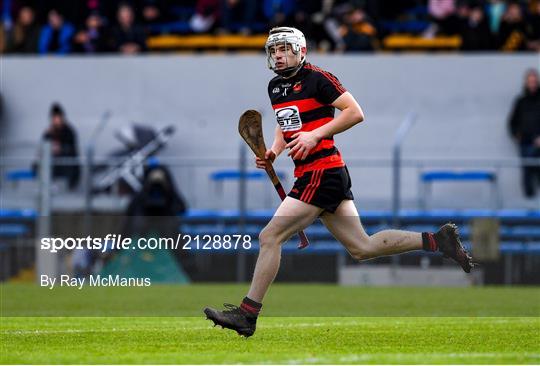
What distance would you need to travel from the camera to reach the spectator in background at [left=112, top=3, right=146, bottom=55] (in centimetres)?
2461

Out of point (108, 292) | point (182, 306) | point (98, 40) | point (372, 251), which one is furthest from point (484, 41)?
point (372, 251)

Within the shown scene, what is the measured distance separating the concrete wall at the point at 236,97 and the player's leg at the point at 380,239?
1258cm

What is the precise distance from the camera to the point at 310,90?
10469mm

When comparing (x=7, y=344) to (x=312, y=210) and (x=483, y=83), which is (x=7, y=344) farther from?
(x=483, y=83)

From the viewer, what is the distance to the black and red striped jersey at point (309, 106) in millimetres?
10434

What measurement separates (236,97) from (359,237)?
1402 cm

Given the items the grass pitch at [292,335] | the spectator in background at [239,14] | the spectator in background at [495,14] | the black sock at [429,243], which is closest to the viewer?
the grass pitch at [292,335]

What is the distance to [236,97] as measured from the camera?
24547 millimetres

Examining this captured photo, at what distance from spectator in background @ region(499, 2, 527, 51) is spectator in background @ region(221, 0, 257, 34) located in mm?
4171

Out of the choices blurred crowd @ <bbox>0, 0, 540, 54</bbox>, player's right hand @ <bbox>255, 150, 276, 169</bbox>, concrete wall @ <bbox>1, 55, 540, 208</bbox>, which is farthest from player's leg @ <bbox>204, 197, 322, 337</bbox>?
blurred crowd @ <bbox>0, 0, 540, 54</bbox>

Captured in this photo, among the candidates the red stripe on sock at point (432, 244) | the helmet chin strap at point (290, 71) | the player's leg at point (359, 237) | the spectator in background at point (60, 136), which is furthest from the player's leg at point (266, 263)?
the spectator in background at point (60, 136)

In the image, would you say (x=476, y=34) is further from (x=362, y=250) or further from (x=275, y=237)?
(x=275, y=237)

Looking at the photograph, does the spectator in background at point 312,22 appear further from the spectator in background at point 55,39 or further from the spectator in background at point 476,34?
the spectator in background at point 55,39

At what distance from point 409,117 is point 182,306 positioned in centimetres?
942
